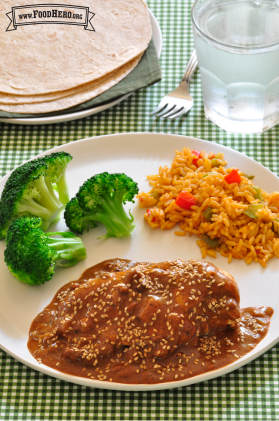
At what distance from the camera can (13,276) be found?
3.93m

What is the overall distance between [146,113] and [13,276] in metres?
2.31

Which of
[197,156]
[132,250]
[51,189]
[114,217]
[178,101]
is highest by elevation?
[178,101]

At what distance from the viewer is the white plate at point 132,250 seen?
3.44m

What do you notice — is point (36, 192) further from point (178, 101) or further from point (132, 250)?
point (178, 101)

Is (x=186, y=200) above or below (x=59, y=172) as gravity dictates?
below

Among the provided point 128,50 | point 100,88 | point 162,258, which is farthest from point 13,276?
point 128,50

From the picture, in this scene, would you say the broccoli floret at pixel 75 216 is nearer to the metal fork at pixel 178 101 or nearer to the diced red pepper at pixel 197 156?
the diced red pepper at pixel 197 156

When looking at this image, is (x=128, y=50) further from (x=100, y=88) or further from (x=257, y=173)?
(x=257, y=173)

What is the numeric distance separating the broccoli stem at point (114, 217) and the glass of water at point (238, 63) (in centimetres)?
148

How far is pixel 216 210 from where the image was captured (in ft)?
13.4

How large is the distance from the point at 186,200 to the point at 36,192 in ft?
4.07

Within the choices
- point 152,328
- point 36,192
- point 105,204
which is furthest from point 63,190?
point 152,328

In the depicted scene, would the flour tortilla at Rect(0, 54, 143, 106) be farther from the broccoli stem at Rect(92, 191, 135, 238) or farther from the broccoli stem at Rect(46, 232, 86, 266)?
the broccoli stem at Rect(46, 232, 86, 266)

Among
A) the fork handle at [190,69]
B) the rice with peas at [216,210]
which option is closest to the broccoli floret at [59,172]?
the rice with peas at [216,210]
